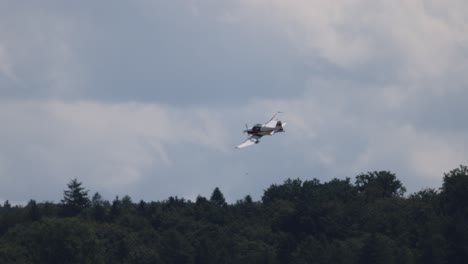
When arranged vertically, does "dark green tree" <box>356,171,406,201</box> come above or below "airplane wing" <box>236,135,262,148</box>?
above

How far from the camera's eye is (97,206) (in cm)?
17962

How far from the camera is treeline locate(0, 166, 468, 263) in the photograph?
146 meters

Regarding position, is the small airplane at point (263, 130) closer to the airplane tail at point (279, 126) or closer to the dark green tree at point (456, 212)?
the airplane tail at point (279, 126)

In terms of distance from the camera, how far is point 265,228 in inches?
6718

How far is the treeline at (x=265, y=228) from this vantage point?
146m

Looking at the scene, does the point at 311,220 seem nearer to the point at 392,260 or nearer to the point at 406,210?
the point at 406,210

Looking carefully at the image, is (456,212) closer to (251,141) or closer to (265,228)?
(265,228)

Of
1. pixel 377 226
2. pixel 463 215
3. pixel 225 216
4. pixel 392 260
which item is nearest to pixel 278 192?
pixel 225 216

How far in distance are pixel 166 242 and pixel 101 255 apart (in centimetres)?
897

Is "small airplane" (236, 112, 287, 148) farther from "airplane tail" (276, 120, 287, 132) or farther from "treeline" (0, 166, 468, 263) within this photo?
"treeline" (0, 166, 468, 263)

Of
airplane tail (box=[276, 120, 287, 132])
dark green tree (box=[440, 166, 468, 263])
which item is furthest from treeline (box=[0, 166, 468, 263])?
airplane tail (box=[276, 120, 287, 132])

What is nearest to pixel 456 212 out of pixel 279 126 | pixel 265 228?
pixel 265 228

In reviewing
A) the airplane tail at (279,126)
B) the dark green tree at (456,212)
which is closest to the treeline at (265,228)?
the dark green tree at (456,212)

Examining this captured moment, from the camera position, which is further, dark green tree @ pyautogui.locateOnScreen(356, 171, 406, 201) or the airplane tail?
dark green tree @ pyautogui.locateOnScreen(356, 171, 406, 201)
